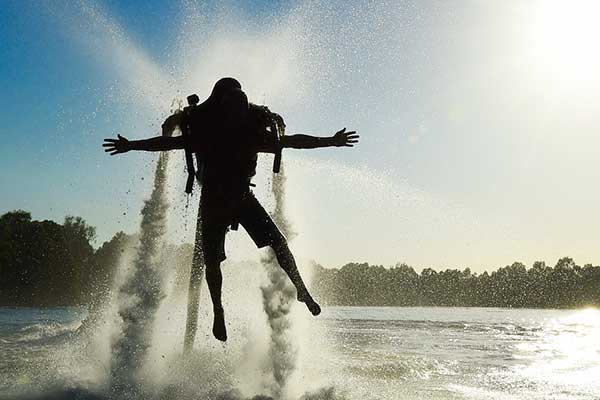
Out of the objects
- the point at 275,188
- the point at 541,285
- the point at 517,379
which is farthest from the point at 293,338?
the point at 541,285

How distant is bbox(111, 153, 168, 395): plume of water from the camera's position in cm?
1090

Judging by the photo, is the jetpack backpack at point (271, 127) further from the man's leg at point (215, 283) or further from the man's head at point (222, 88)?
the man's leg at point (215, 283)

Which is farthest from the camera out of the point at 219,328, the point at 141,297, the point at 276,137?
the point at 141,297

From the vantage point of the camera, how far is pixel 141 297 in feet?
45.2

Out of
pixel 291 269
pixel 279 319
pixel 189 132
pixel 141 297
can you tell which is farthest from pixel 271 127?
pixel 141 297

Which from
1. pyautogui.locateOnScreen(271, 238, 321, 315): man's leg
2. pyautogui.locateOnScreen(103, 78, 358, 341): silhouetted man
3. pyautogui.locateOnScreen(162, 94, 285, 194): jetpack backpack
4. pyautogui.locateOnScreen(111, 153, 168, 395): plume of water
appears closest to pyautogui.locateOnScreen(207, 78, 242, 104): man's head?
pyautogui.locateOnScreen(103, 78, 358, 341): silhouetted man

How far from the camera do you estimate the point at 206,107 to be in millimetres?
6379

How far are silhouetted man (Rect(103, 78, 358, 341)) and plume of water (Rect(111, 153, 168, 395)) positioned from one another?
3.84 m

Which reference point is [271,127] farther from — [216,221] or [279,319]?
[279,319]

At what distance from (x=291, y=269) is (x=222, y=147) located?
176 centimetres

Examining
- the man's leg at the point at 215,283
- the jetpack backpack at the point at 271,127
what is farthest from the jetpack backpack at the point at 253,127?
the man's leg at the point at 215,283

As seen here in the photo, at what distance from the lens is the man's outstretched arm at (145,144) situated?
6.37m

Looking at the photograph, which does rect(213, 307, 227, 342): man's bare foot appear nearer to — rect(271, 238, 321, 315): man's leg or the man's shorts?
the man's shorts

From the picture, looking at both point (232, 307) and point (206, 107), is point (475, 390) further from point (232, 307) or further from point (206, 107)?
point (232, 307)
